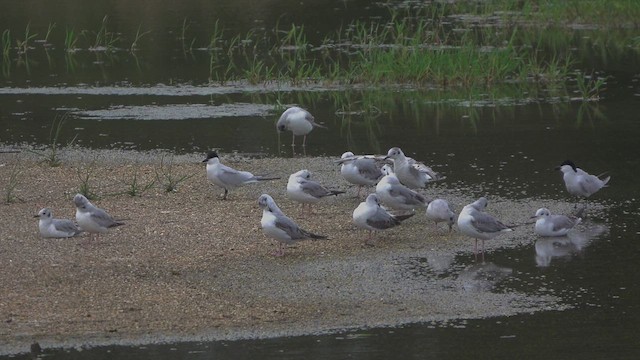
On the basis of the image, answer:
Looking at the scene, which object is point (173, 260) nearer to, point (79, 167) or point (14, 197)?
point (14, 197)

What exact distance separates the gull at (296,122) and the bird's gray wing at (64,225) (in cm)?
548

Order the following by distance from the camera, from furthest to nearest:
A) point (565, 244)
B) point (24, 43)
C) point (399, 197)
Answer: point (24, 43) < point (399, 197) < point (565, 244)

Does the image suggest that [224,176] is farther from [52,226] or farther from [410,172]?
[52,226]

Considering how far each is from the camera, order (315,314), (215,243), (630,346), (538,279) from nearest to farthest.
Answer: (630,346)
(315,314)
(538,279)
(215,243)

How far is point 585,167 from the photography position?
1538 cm

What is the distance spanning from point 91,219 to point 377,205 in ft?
A: 8.69

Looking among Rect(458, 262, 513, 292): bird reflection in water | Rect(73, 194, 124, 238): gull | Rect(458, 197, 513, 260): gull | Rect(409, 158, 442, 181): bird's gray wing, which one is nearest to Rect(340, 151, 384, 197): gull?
Rect(409, 158, 442, 181): bird's gray wing

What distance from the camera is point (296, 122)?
16750mm

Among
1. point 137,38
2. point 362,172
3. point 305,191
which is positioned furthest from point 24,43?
point 305,191

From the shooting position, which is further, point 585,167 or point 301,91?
point 301,91

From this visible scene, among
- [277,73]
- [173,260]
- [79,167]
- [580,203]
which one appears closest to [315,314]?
[173,260]

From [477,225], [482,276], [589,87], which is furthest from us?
[589,87]

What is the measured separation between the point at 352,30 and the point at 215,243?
16.0 m

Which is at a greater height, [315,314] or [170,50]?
[315,314]
